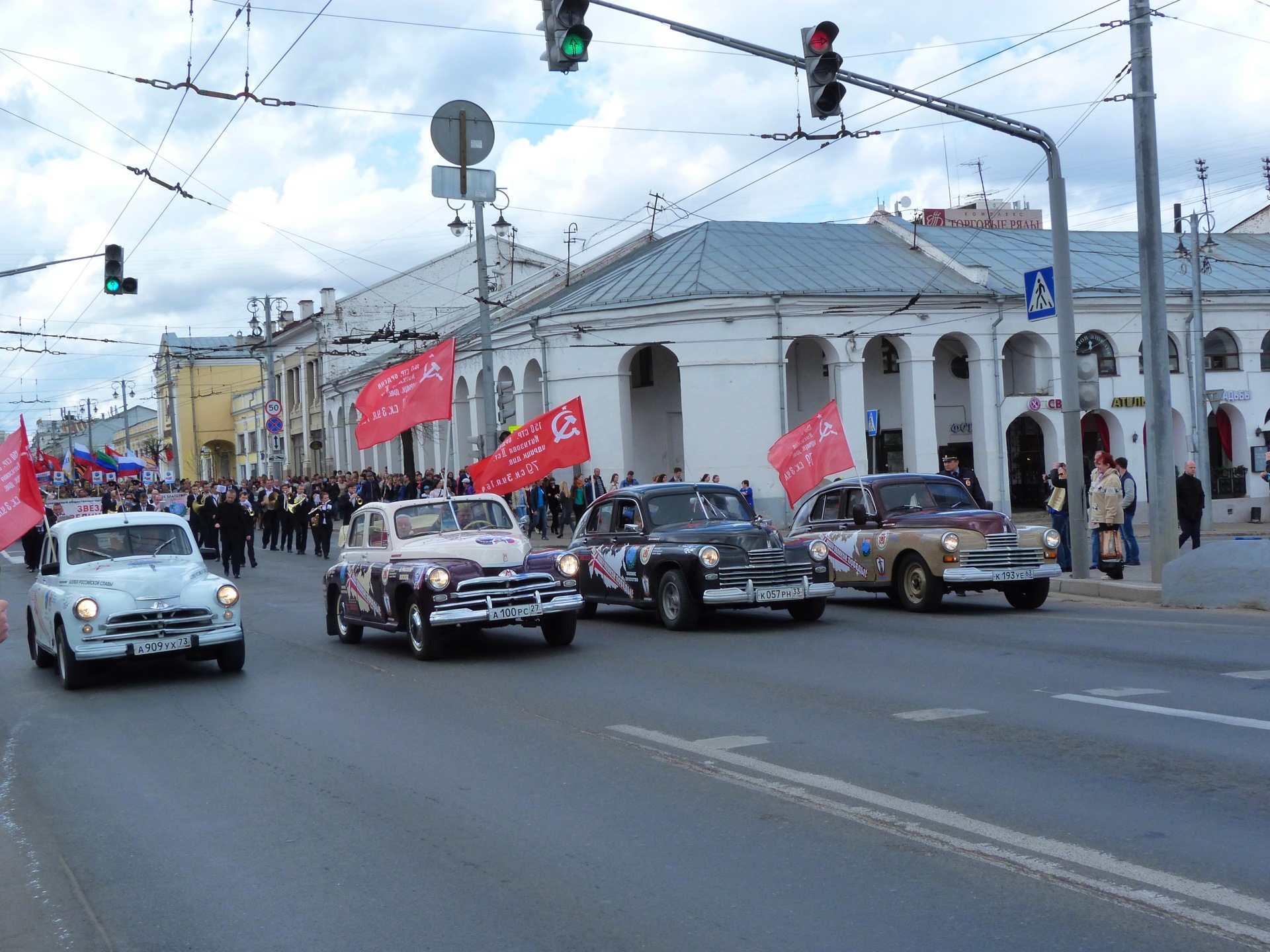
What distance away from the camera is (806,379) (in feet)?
129

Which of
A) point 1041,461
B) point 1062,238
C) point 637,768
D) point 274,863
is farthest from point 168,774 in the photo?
point 1041,461

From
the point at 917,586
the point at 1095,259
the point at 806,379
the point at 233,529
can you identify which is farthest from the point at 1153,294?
the point at 1095,259

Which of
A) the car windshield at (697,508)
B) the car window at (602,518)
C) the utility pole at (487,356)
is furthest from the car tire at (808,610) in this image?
the utility pole at (487,356)

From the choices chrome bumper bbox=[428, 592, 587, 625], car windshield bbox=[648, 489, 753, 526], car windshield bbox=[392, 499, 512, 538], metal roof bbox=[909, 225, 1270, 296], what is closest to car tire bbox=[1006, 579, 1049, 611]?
car windshield bbox=[648, 489, 753, 526]

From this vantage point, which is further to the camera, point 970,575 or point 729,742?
point 970,575

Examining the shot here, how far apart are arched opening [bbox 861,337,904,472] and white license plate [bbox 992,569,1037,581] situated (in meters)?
24.6

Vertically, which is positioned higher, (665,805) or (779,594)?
(779,594)

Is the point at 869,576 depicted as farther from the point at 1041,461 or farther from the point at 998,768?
the point at 1041,461

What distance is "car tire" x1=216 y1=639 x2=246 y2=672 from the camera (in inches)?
489

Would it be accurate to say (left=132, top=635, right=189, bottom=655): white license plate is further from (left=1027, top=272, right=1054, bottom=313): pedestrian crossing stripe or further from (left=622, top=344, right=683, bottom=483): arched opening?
(left=622, top=344, right=683, bottom=483): arched opening

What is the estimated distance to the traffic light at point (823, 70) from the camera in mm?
13555

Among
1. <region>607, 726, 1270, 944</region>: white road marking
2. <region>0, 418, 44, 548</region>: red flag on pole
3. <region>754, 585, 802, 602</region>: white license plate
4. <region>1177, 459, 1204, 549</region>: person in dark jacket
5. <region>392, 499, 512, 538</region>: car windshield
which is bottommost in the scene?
<region>607, 726, 1270, 944</region>: white road marking

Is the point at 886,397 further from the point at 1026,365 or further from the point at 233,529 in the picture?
the point at 233,529

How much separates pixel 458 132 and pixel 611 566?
1188 cm
